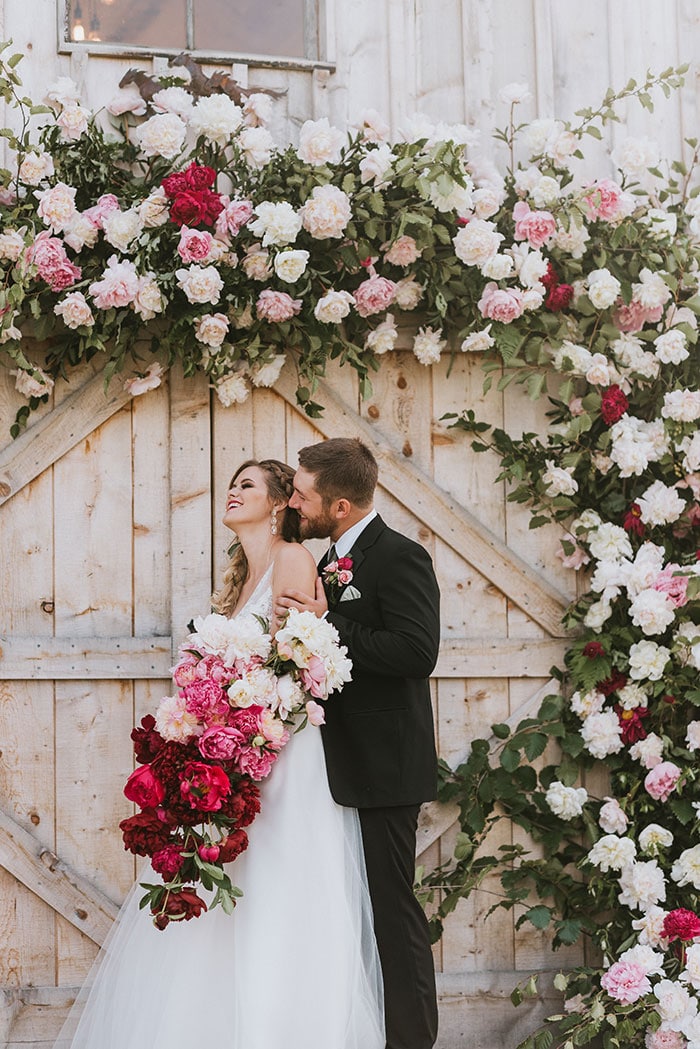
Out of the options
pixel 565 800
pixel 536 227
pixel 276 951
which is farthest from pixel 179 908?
pixel 536 227

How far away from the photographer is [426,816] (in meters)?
4.52

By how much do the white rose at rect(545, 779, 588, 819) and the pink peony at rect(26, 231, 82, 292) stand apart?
2.48 m

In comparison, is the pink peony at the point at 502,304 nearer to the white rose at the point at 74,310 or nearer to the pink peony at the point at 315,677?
the white rose at the point at 74,310

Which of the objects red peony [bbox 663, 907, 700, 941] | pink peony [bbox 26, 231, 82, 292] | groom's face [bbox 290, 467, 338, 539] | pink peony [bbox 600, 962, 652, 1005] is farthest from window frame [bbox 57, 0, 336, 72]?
pink peony [bbox 600, 962, 652, 1005]

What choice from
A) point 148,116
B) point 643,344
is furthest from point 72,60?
point 643,344

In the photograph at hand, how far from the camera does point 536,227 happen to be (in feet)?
14.3

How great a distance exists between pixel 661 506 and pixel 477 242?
117cm

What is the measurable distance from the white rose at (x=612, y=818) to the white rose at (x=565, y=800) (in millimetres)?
86

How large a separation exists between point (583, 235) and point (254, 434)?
1419 mm

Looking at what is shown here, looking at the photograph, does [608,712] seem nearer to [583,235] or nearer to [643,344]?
[643,344]

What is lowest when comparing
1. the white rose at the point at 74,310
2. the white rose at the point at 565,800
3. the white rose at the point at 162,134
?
the white rose at the point at 565,800

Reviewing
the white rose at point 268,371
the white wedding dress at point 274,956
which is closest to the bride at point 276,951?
the white wedding dress at point 274,956

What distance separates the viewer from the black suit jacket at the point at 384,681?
362 centimetres

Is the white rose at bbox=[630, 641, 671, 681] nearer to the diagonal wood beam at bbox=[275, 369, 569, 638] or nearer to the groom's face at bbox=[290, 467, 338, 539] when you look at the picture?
the diagonal wood beam at bbox=[275, 369, 569, 638]
